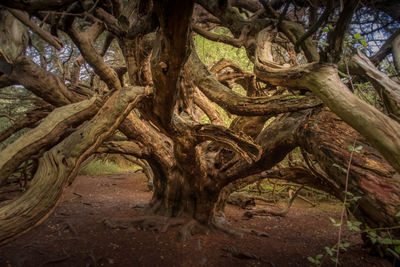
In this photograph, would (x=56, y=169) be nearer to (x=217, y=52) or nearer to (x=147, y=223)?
(x=147, y=223)

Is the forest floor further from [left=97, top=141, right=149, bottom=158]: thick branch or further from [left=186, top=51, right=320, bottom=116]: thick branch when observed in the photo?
[left=186, top=51, right=320, bottom=116]: thick branch

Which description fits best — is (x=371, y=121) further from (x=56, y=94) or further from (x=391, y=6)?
(x=56, y=94)

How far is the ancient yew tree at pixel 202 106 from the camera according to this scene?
1687 mm

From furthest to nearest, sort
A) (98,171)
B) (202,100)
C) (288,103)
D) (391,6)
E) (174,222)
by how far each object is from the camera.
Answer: (98,171), (202,100), (174,222), (391,6), (288,103)

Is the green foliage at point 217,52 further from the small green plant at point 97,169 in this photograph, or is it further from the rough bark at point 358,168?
the small green plant at point 97,169

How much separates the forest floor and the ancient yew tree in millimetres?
522

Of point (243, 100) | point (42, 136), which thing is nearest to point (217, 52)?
point (243, 100)

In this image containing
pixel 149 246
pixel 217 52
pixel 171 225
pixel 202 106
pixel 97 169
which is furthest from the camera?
pixel 97 169

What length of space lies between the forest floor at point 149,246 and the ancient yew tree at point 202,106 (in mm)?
522

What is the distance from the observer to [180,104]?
369 centimetres

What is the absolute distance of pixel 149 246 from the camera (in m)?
3.35

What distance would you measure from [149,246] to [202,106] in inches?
103

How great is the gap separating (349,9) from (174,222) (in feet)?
12.5

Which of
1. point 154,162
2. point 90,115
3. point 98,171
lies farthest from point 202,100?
point 98,171
